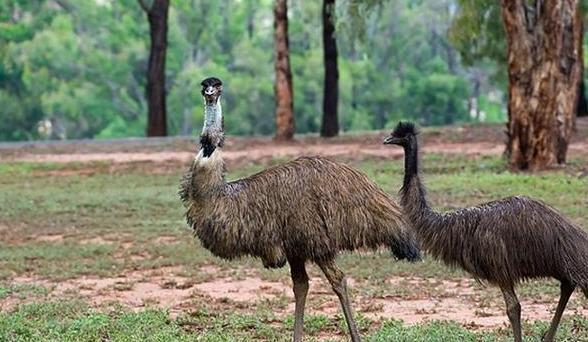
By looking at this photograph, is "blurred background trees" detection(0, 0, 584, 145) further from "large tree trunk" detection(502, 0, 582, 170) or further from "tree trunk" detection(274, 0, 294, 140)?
"large tree trunk" detection(502, 0, 582, 170)

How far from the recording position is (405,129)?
7.16m

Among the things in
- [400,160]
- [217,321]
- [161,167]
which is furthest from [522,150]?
[217,321]

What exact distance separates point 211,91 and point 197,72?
135 feet

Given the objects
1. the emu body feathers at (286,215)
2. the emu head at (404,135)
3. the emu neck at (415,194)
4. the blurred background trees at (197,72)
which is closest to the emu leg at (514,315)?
the emu neck at (415,194)

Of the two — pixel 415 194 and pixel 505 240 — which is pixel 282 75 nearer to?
pixel 415 194

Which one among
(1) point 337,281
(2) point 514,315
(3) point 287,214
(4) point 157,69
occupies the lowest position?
(2) point 514,315

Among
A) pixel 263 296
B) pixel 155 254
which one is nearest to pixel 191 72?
pixel 155 254

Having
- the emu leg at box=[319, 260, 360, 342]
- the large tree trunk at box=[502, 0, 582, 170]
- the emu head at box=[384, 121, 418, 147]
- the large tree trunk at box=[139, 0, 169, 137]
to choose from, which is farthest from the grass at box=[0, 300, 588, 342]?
the large tree trunk at box=[139, 0, 169, 137]

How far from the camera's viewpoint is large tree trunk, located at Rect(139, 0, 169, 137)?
30.7 m

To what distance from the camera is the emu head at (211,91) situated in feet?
22.9

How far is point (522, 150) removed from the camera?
18.4 meters

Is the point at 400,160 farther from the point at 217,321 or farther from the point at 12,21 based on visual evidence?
the point at 12,21

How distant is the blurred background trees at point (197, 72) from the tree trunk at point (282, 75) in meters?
18.0

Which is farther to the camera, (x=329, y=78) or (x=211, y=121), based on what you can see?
(x=329, y=78)
